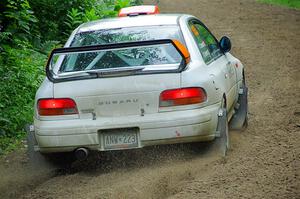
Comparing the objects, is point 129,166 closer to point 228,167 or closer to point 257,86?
point 228,167

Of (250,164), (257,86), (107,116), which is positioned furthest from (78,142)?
(257,86)

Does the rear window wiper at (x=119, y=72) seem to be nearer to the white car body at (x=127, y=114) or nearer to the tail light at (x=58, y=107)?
the white car body at (x=127, y=114)

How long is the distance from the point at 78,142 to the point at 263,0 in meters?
22.4

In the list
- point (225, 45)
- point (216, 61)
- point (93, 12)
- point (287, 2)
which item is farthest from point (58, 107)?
point (287, 2)

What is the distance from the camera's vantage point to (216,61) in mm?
7535

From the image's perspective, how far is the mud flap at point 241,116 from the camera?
840 centimetres

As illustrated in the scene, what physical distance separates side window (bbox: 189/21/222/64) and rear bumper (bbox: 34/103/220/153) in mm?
945

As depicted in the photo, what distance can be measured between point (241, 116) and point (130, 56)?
2331 mm

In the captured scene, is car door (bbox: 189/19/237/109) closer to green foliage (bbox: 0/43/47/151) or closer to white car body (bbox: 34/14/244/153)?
white car body (bbox: 34/14/244/153)

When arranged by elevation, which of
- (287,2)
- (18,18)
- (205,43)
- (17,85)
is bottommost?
(287,2)

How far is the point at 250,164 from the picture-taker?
6316 mm

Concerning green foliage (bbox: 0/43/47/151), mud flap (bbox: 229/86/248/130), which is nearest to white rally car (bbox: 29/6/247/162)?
mud flap (bbox: 229/86/248/130)

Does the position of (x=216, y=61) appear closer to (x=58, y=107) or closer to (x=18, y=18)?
(x=58, y=107)

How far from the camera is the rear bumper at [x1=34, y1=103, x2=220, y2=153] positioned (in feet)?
20.7
